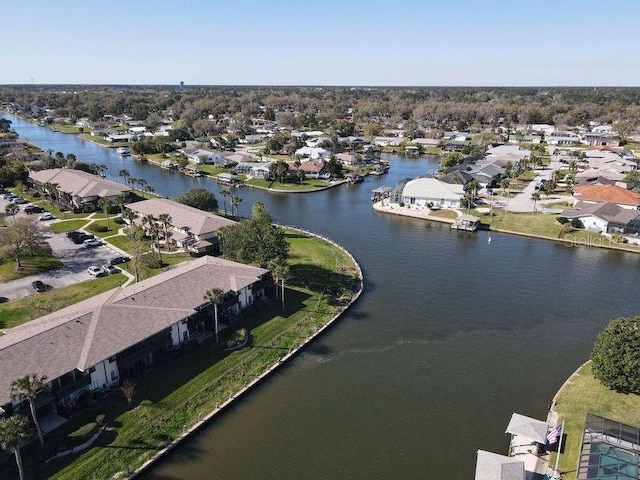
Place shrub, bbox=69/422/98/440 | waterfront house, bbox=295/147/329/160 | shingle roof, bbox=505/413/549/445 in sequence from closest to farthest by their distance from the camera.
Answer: shingle roof, bbox=505/413/549/445 → shrub, bbox=69/422/98/440 → waterfront house, bbox=295/147/329/160

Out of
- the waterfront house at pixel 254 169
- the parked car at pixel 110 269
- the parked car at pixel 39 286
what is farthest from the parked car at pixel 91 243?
the waterfront house at pixel 254 169

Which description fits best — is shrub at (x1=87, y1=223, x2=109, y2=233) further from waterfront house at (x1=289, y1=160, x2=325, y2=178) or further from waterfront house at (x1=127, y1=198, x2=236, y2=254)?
waterfront house at (x1=289, y1=160, x2=325, y2=178)

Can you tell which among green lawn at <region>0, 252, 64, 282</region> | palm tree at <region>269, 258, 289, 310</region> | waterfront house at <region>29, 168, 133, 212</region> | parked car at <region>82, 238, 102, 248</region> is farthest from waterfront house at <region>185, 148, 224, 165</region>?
palm tree at <region>269, 258, 289, 310</region>

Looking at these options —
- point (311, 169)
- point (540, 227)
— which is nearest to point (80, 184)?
point (311, 169)

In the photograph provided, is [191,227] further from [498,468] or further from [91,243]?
[498,468]

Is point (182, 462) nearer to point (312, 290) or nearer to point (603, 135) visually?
point (312, 290)

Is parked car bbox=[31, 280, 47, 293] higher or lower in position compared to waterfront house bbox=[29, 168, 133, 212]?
lower
